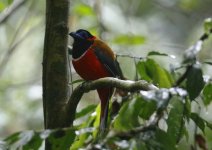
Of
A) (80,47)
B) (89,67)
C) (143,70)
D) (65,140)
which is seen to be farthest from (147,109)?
(80,47)

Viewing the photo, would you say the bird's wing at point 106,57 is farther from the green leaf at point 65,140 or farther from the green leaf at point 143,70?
the green leaf at point 65,140

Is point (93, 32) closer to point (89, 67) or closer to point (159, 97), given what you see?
point (89, 67)

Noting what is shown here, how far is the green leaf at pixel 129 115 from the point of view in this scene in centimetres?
160

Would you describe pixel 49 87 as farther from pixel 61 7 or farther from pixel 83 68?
pixel 83 68

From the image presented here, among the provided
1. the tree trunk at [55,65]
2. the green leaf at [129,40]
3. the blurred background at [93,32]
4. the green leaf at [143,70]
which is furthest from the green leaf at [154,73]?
the blurred background at [93,32]

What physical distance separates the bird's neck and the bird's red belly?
0.03 m

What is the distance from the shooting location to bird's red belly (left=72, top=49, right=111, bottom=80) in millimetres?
3496

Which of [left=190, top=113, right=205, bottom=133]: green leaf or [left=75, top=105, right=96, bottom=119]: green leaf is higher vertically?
[left=190, top=113, right=205, bottom=133]: green leaf

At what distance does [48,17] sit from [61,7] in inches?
2.9

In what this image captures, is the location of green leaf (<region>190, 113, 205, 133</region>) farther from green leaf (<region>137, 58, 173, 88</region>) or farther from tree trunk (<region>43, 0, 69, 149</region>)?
tree trunk (<region>43, 0, 69, 149</region>)

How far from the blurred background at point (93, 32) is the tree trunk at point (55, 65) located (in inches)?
87.0

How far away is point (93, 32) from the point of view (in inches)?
197

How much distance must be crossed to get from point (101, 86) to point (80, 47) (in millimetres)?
1454

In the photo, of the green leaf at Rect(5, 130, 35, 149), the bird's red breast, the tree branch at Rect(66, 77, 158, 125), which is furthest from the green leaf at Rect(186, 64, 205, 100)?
the bird's red breast
